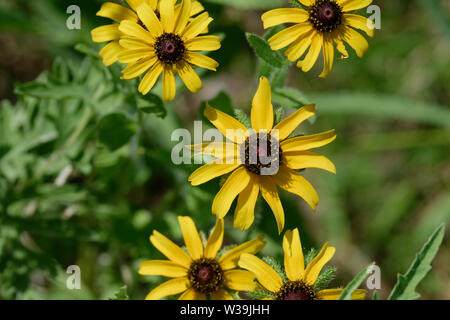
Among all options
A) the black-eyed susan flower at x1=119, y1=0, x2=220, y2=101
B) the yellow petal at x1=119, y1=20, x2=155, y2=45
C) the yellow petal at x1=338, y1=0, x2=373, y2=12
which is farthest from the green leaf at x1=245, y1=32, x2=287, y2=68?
the yellow petal at x1=119, y1=20, x2=155, y2=45

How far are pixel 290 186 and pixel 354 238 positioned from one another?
2.56 metres

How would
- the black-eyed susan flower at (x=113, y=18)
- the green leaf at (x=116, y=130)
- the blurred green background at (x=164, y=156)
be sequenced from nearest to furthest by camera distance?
the black-eyed susan flower at (x=113, y=18)
the green leaf at (x=116, y=130)
the blurred green background at (x=164, y=156)

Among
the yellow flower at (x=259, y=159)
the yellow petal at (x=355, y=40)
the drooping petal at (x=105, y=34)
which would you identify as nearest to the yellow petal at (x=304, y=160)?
the yellow flower at (x=259, y=159)

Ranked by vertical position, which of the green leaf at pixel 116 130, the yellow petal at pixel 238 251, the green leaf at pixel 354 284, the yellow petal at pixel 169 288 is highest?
the green leaf at pixel 116 130

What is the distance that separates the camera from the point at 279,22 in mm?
2332

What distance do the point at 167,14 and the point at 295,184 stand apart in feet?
3.46

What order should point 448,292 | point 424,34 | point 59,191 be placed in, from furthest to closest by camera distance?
point 424,34 < point 448,292 < point 59,191

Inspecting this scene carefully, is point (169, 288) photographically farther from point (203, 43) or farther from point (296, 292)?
point (203, 43)

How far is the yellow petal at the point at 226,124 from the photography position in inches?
94.0

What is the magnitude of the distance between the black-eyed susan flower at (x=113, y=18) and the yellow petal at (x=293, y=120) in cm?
70

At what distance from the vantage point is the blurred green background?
303 centimetres

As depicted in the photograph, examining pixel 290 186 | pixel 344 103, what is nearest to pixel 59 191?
pixel 290 186

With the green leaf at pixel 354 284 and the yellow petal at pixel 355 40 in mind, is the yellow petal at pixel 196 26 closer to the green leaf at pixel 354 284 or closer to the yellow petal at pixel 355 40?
the yellow petal at pixel 355 40
